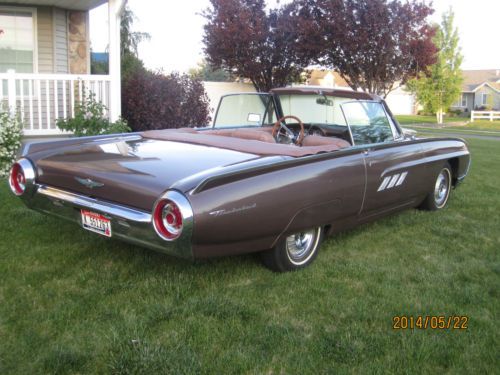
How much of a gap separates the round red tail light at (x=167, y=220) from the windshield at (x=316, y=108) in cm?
253

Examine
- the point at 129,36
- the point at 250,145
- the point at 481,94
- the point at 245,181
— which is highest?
the point at 129,36

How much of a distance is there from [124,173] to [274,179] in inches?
39.5

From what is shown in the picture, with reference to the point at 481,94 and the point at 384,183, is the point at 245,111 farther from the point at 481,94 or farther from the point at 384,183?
the point at 481,94

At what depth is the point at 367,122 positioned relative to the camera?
504 cm

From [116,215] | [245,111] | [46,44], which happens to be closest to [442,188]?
[245,111]

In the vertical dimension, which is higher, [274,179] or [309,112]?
[309,112]

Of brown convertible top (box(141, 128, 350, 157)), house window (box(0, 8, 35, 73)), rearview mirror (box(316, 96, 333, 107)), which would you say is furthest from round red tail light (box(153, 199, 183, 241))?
house window (box(0, 8, 35, 73))

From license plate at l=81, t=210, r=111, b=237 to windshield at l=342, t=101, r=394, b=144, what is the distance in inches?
93.6

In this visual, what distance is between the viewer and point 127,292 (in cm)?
351

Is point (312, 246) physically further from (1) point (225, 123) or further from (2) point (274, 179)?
(1) point (225, 123)

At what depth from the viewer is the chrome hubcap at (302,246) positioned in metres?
4.01

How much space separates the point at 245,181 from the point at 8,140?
550 centimetres

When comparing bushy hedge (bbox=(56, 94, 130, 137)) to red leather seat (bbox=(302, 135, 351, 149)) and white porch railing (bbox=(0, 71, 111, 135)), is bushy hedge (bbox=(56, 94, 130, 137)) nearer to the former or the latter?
white porch railing (bbox=(0, 71, 111, 135))

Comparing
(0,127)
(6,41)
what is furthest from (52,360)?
(6,41)
